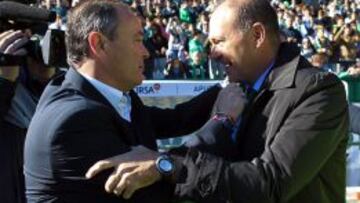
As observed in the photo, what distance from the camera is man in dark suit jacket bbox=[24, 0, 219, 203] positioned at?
7.17 ft

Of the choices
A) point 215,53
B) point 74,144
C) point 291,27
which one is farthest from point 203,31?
point 74,144

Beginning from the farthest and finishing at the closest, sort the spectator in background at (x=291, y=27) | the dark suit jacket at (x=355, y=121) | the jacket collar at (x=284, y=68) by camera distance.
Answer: the spectator in background at (x=291, y=27) → the dark suit jacket at (x=355, y=121) → the jacket collar at (x=284, y=68)

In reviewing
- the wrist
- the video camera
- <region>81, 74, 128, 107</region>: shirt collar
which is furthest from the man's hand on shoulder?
the video camera

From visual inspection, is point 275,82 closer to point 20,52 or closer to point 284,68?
point 284,68

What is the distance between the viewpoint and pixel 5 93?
3.44 m

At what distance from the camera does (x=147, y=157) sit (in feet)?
7.27

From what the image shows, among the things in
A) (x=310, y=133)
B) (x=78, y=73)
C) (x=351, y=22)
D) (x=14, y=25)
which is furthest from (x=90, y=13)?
(x=351, y=22)

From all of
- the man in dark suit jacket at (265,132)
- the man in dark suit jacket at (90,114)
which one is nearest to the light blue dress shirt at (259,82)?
the man in dark suit jacket at (265,132)

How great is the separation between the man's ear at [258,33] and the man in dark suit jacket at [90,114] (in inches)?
14.7

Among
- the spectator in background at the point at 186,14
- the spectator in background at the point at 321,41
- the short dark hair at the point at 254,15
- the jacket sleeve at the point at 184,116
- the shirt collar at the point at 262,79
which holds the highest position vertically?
the short dark hair at the point at 254,15

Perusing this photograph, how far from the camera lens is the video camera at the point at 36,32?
115 inches

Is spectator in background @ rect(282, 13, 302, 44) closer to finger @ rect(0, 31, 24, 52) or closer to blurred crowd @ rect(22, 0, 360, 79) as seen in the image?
blurred crowd @ rect(22, 0, 360, 79)

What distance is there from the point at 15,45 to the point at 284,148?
57.5 inches

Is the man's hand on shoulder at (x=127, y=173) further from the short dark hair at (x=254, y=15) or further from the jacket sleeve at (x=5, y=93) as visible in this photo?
the jacket sleeve at (x=5, y=93)
